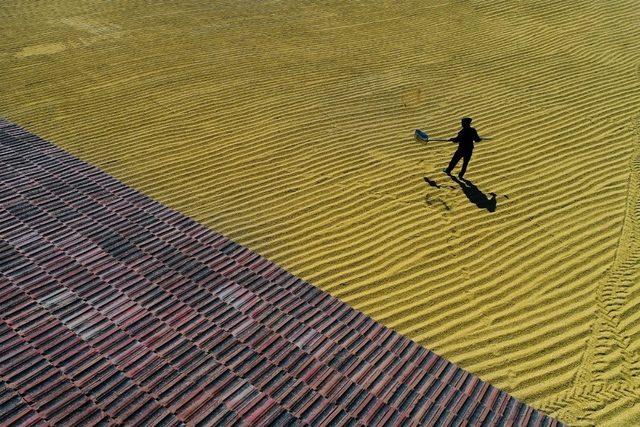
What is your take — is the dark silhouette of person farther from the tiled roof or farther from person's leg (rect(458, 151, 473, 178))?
the tiled roof

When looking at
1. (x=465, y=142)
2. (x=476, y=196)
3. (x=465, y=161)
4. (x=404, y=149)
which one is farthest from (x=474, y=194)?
(x=404, y=149)

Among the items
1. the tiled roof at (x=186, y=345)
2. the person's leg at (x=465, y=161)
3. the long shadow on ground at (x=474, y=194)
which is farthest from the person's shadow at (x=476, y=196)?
the tiled roof at (x=186, y=345)

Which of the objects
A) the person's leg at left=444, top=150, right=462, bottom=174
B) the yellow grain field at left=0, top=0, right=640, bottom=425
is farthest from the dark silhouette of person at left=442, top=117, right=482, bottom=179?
→ the yellow grain field at left=0, top=0, right=640, bottom=425

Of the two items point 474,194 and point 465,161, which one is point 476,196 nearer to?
point 474,194

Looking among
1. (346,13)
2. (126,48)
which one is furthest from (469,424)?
(346,13)

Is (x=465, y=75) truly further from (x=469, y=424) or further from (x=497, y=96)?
(x=469, y=424)
